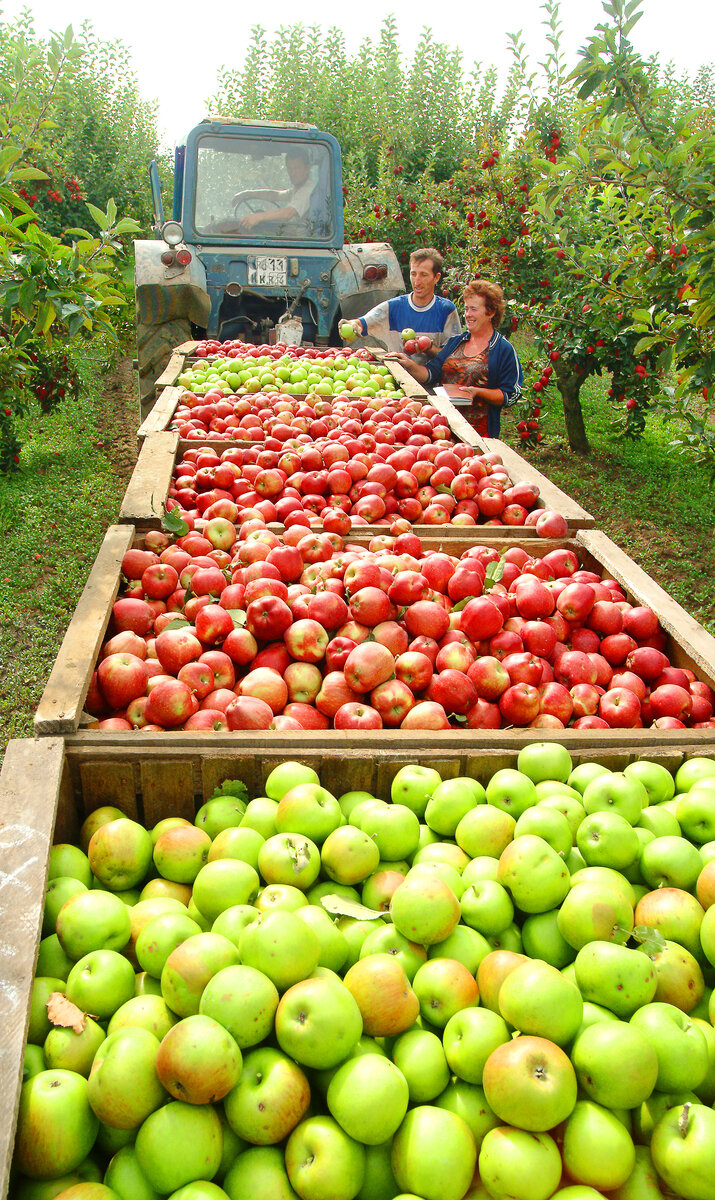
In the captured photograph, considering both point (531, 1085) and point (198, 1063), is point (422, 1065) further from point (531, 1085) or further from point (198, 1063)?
point (198, 1063)

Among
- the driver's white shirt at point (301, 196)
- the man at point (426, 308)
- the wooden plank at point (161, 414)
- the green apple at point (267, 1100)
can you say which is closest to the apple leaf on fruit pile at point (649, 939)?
the green apple at point (267, 1100)

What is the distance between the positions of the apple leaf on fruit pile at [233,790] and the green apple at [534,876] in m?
0.70

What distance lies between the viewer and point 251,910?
1599mm

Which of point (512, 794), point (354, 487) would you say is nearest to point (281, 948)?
point (512, 794)

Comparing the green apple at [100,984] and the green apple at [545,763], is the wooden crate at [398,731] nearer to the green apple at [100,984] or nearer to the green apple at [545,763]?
the green apple at [545,763]

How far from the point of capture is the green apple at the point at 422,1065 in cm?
141

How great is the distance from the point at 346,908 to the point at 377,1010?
0.93 ft

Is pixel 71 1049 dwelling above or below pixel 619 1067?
below

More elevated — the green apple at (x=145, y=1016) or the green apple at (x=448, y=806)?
the green apple at (x=448, y=806)

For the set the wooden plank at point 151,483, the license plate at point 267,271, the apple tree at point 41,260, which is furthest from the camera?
Answer: the license plate at point 267,271

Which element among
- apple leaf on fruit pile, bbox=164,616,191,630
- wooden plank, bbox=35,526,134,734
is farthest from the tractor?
apple leaf on fruit pile, bbox=164,616,191,630

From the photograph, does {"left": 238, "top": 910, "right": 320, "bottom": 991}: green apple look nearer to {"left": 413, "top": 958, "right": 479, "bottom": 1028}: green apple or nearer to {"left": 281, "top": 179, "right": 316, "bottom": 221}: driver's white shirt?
{"left": 413, "top": 958, "right": 479, "bottom": 1028}: green apple

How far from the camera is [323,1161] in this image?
125 cm

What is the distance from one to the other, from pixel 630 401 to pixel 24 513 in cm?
604
